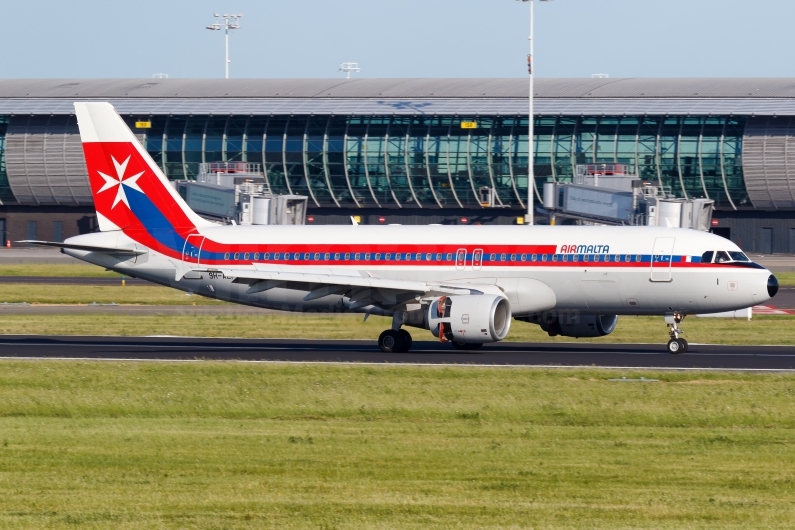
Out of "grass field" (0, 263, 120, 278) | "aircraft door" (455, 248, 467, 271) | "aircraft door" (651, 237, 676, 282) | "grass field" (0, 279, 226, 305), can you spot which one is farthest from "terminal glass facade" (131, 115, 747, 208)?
"aircraft door" (651, 237, 676, 282)

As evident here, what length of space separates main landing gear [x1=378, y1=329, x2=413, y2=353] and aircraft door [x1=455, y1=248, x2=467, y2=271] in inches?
105

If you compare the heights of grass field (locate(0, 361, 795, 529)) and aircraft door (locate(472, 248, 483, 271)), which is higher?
aircraft door (locate(472, 248, 483, 271))

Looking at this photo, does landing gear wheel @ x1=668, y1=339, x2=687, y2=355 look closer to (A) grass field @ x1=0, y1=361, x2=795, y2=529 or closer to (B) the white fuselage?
(B) the white fuselage

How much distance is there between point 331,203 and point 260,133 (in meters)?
8.46

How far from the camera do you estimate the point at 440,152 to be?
335ft

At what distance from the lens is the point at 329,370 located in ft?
102

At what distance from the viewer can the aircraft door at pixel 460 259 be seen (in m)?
38.1

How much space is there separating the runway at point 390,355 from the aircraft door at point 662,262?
2.30 metres

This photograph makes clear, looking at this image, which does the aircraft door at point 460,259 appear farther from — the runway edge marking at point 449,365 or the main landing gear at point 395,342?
the runway edge marking at point 449,365

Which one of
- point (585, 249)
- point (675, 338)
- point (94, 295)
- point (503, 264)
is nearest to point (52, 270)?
point (94, 295)

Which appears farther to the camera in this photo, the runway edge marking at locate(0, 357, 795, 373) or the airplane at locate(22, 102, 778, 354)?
the airplane at locate(22, 102, 778, 354)

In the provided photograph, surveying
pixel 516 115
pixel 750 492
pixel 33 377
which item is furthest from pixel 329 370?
pixel 516 115

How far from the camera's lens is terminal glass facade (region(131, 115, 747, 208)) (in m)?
98.1

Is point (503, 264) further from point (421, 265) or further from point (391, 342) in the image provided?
point (391, 342)
